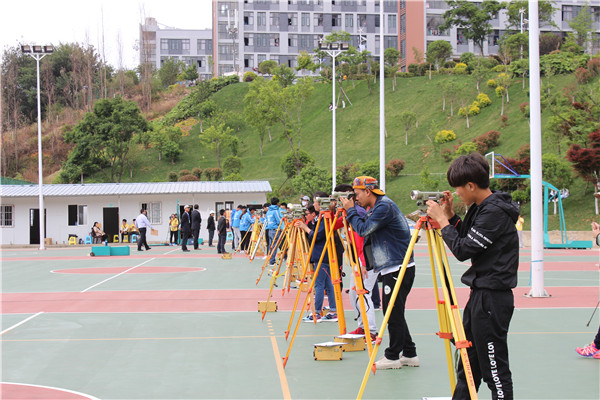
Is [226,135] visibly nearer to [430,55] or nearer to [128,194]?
[128,194]

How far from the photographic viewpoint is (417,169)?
2021 inches

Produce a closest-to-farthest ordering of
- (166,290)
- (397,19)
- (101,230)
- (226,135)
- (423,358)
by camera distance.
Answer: (423,358) < (166,290) < (101,230) < (226,135) < (397,19)

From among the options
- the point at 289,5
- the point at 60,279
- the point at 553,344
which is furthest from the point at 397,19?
the point at 553,344

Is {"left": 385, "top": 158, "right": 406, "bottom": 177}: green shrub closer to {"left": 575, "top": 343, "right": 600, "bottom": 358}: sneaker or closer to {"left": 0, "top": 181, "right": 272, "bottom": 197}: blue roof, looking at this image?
{"left": 0, "top": 181, "right": 272, "bottom": 197}: blue roof

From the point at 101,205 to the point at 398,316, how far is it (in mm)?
36497

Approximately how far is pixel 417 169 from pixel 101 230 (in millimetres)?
25117

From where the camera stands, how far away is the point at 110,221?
41.1 meters

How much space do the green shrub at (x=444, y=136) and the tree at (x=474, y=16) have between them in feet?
89.2

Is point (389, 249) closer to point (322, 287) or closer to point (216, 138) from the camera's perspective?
point (322, 287)

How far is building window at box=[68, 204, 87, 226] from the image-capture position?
40875mm

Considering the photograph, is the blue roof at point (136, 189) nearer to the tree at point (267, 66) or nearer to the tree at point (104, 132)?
the tree at point (104, 132)

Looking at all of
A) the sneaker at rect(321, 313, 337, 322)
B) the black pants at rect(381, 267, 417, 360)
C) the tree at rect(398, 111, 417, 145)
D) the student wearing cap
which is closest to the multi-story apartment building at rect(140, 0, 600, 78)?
the tree at rect(398, 111, 417, 145)

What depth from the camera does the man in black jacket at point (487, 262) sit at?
4.25 m

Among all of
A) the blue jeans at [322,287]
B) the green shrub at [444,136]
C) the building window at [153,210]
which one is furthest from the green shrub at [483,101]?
the blue jeans at [322,287]
